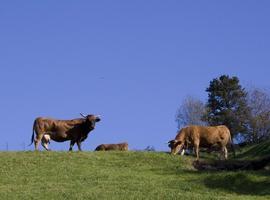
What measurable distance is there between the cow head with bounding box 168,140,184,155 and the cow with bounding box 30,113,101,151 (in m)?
3.64

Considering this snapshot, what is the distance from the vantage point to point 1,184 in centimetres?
2361

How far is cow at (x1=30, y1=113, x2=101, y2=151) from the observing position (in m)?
32.8

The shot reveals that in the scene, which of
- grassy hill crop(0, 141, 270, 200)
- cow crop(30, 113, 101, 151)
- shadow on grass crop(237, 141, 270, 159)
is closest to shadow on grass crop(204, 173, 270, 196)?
grassy hill crop(0, 141, 270, 200)

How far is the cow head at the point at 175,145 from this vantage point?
106 ft

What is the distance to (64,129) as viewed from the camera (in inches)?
1296

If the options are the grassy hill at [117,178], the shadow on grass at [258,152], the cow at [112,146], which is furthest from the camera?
the cow at [112,146]

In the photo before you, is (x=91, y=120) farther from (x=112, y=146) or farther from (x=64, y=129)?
(x=112, y=146)

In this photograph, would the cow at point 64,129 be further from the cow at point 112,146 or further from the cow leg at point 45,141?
the cow at point 112,146

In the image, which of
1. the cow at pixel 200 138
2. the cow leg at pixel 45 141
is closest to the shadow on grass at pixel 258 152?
the cow at pixel 200 138

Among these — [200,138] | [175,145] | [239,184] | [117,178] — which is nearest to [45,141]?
[175,145]

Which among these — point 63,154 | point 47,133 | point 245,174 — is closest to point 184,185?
point 245,174

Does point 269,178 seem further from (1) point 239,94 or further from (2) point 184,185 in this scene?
(1) point 239,94

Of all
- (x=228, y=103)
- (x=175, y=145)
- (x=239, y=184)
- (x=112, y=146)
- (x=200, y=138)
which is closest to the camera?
(x=239, y=184)

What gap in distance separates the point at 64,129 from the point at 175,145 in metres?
5.10
